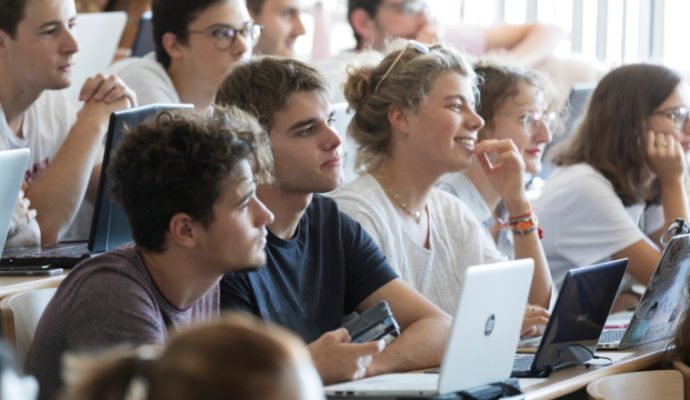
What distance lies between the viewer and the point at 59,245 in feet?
9.27

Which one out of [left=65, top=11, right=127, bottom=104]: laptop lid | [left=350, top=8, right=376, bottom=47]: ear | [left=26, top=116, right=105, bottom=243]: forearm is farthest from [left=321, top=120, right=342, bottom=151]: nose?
[left=350, top=8, right=376, bottom=47]: ear

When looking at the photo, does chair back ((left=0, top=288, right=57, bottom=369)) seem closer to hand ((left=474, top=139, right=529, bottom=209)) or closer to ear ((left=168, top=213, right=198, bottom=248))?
ear ((left=168, top=213, right=198, bottom=248))

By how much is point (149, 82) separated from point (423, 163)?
1094 millimetres

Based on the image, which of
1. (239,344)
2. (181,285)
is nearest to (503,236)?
(181,285)

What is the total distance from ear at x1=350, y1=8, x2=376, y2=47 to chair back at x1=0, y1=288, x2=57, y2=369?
2993mm

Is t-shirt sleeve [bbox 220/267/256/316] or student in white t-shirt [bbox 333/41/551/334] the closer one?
t-shirt sleeve [bbox 220/267/256/316]

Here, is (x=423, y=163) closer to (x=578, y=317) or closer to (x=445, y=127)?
(x=445, y=127)

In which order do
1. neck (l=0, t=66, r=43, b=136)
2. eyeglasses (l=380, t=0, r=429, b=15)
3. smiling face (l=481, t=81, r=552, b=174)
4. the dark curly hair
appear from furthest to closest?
1. eyeglasses (l=380, t=0, r=429, b=15)
2. smiling face (l=481, t=81, r=552, b=174)
3. neck (l=0, t=66, r=43, b=136)
4. the dark curly hair

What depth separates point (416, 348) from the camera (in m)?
2.33

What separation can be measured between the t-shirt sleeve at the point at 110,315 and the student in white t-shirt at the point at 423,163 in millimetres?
902

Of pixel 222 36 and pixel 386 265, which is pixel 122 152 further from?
pixel 222 36

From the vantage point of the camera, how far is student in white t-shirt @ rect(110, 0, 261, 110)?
362 cm

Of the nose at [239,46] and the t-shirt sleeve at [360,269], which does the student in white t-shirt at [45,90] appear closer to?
the nose at [239,46]

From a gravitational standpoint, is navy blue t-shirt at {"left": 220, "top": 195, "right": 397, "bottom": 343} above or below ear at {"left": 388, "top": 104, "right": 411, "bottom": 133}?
below
